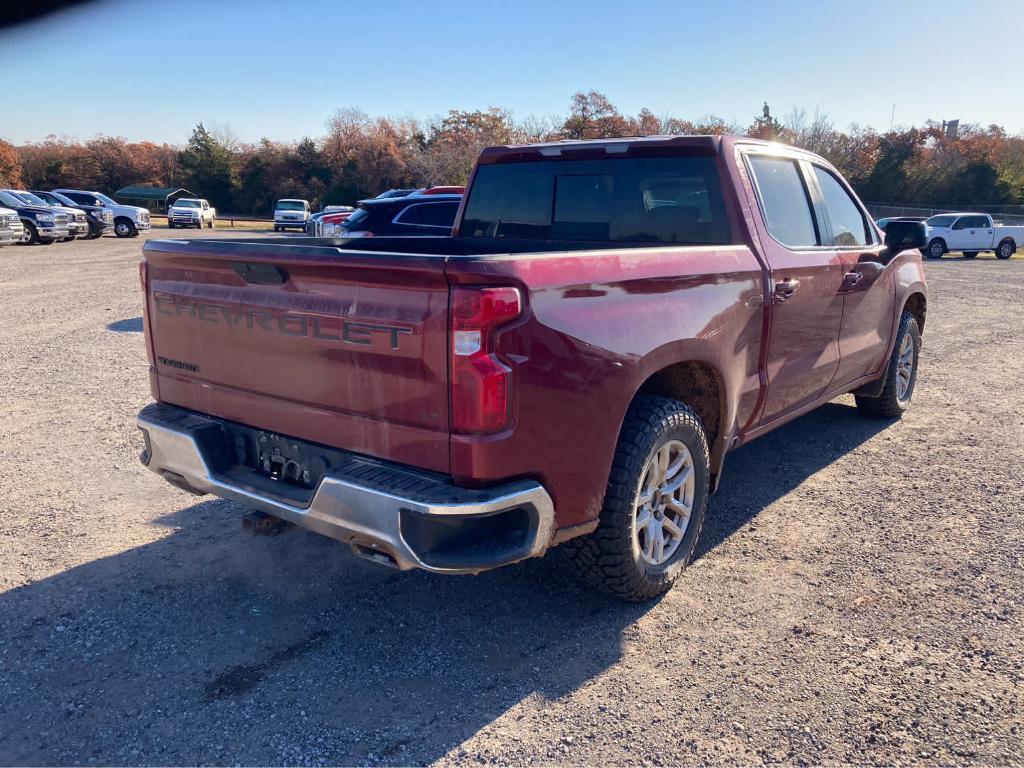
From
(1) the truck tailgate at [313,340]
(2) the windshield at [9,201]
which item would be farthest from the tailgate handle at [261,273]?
(2) the windshield at [9,201]

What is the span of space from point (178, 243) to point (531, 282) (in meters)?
1.74

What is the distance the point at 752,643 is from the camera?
3240mm

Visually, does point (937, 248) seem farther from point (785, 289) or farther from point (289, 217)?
point (785, 289)

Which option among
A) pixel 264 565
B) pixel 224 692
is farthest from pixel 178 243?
pixel 224 692

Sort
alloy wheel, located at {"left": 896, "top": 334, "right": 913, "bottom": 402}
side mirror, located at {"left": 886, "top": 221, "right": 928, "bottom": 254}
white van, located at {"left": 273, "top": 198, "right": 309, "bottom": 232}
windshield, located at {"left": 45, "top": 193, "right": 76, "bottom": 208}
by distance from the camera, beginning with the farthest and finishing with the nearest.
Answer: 1. white van, located at {"left": 273, "top": 198, "right": 309, "bottom": 232}
2. windshield, located at {"left": 45, "top": 193, "right": 76, "bottom": 208}
3. alloy wheel, located at {"left": 896, "top": 334, "right": 913, "bottom": 402}
4. side mirror, located at {"left": 886, "top": 221, "right": 928, "bottom": 254}

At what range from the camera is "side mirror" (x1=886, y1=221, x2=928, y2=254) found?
17.7 ft

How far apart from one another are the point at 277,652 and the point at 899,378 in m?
5.40

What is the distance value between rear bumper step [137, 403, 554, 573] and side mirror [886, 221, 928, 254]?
3954 millimetres

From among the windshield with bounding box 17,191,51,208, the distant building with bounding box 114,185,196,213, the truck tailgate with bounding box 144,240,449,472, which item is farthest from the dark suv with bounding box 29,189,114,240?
the truck tailgate with bounding box 144,240,449,472

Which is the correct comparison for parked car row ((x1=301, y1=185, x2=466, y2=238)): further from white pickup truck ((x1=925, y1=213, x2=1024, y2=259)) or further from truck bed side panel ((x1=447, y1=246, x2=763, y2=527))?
white pickup truck ((x1=925, y1=213, x2=1024, y2=259))

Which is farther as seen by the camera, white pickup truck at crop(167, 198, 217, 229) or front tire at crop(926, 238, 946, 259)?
white pickup truck at crop(167, 198, 217, 229)

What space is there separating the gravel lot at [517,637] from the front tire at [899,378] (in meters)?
0.95

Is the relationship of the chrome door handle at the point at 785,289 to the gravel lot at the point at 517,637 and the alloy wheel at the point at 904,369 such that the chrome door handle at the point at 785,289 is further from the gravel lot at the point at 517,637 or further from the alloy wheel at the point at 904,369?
the alloy wheel at the point at 904,369

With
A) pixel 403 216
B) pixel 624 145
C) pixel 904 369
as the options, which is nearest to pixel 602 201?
pixel 624 145
